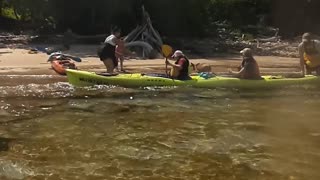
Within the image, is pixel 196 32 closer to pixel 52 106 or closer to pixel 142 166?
pixel 52 106

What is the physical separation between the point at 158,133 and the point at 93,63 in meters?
9.18

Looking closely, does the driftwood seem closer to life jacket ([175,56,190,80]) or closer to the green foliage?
the green foliage

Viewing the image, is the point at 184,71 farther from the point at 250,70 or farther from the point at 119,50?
the point at 119,50

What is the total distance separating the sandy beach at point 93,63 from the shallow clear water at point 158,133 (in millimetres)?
3097

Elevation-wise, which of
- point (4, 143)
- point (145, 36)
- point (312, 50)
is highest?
point (145, 36)

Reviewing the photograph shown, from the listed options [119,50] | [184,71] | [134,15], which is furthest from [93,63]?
[134,15]

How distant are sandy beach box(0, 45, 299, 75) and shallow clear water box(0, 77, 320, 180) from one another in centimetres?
310

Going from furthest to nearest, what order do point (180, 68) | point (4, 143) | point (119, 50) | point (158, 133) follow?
point (119, 50) < point (180, 68) < point (158, 133) < point (4, 143)

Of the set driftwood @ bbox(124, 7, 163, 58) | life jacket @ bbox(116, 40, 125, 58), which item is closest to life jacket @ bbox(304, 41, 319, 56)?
life jacket @ bbox(116, 40, 125, 58)

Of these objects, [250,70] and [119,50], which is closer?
[250,70]

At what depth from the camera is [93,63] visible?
54.0ft

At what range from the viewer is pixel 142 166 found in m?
6.00

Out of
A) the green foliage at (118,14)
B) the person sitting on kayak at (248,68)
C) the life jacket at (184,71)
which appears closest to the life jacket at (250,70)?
the person sitting on kayak at (248,68)

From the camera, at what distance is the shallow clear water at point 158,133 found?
5.88 meters
